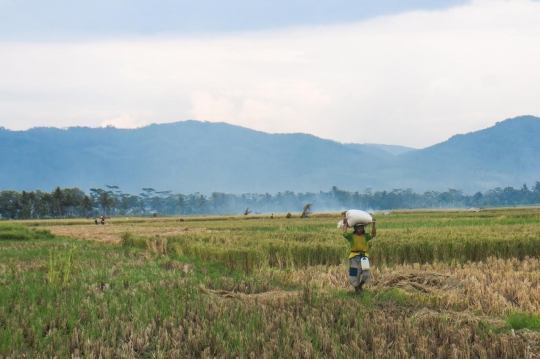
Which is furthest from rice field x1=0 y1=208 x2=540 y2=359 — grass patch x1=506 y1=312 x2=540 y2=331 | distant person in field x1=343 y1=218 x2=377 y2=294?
distant person in field x1=343 y1=218 x2=377 y2=294

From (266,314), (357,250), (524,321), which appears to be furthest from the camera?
(357,250)

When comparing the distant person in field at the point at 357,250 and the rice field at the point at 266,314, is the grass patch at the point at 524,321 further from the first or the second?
the distant person in field at the point at 357,250

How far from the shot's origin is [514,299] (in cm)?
863

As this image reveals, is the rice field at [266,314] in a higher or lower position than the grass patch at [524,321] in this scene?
higher

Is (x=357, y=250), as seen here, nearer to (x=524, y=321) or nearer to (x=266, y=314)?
(x=266, y=314)

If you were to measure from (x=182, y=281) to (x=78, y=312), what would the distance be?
2967mm

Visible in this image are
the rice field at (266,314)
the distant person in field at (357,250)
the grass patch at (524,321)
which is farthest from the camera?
the distant person in field at (357,250)

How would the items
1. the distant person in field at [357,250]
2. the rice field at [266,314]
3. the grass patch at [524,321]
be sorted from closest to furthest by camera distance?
1. the rice field at [266,314]
2. the grass patch at [524,321]
3. the distant person in field at [357,250]

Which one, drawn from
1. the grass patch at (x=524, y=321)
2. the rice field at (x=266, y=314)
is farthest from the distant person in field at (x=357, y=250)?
the grass patch at (x=524, y=321)

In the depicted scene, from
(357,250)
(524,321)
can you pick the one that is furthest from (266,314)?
(524,321)

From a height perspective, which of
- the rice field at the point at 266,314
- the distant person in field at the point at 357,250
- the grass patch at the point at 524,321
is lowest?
the grass patch at the point at 524,321

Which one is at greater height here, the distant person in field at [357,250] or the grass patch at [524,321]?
the distant person in field at [357,250]

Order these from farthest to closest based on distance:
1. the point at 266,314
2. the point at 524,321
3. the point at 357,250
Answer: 1. the point at 357,250
2. the point at 266,314
3. the point at 524,321

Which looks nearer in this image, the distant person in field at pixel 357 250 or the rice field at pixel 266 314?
the rice field at pixel 266 314
